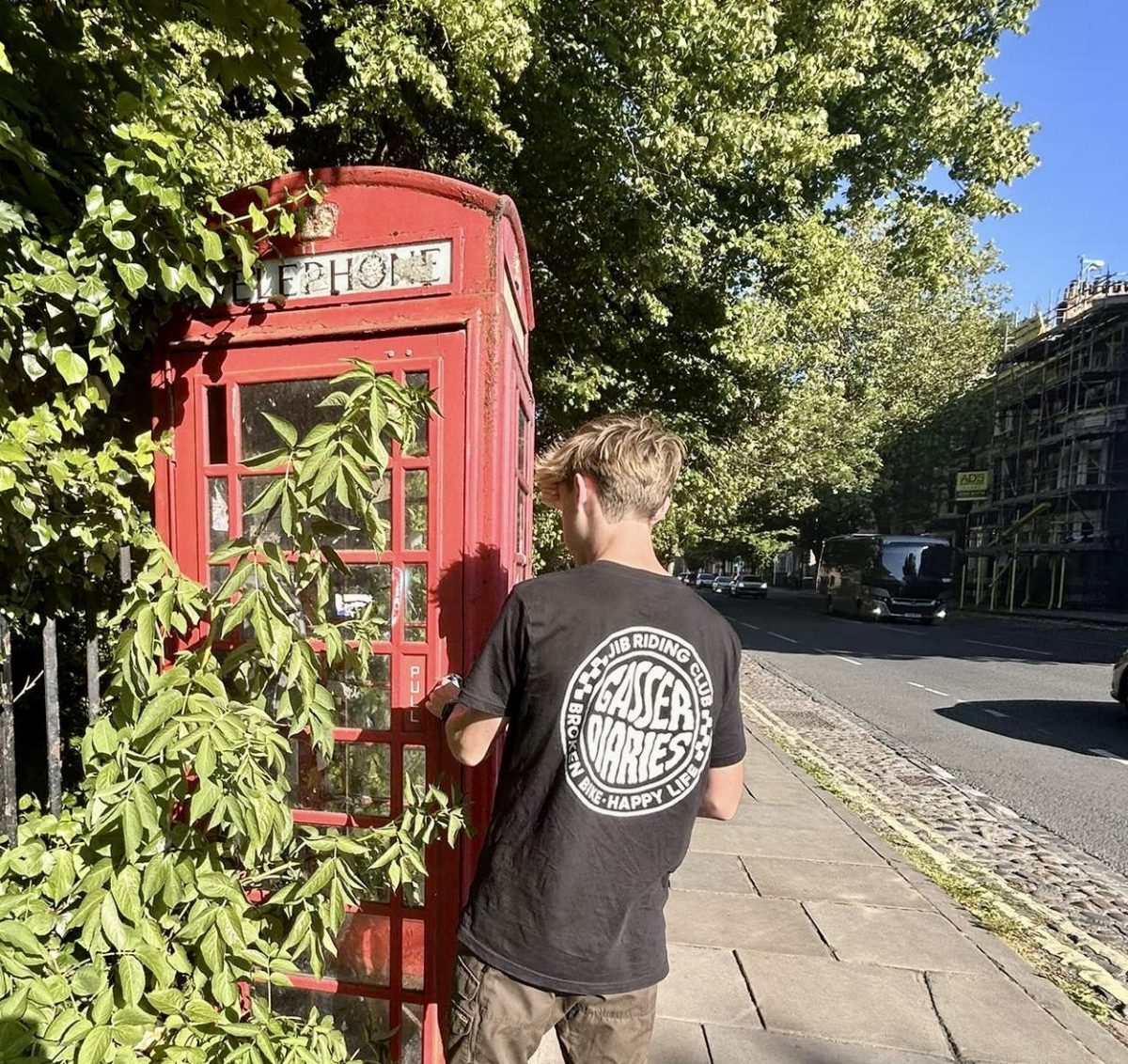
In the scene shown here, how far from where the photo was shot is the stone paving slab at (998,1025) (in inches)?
109

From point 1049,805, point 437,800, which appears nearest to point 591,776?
point 437,800

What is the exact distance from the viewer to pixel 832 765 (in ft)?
23.5

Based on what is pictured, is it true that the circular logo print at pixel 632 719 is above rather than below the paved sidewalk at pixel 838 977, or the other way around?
above

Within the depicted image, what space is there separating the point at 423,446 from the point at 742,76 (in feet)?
19.0

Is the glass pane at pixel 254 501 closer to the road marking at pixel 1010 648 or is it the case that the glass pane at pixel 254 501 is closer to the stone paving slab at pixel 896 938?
the stone paving slab at pixel 896 938

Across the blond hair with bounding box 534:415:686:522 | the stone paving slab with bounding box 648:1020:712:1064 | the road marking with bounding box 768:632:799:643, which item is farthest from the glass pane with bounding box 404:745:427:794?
the road marking with bounding box 768:632:799:643


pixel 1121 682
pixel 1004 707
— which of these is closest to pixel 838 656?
pixel 1004 707

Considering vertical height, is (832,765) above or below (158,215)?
below

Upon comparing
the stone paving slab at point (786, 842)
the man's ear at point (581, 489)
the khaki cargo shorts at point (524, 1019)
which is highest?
the man's ear at point (581, 489)

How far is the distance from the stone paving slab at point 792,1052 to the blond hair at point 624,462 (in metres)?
2.22

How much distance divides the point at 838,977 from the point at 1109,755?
5955 mm

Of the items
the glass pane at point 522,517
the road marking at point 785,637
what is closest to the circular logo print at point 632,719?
the glass pane at point 522,517

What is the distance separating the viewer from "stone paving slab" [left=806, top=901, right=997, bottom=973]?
3422 mm

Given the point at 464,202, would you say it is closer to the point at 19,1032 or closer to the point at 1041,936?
the point at 19,1032
